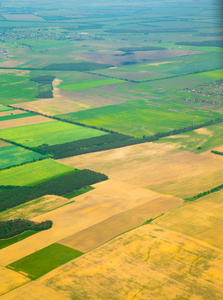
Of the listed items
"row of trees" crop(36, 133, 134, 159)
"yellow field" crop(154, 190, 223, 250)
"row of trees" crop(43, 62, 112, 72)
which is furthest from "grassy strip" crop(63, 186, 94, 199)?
"row of trees" crop(43, 62, 112, 72)

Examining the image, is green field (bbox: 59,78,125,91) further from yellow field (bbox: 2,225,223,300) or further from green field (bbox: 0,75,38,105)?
yellow field (bbox: 2,225,223,300)

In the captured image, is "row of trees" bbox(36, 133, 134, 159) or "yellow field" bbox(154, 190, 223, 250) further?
"row of trees" bbox(36, 133, 134, 159)

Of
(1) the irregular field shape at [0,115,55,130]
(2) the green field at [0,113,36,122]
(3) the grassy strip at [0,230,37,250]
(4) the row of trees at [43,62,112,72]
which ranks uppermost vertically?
(4) the row of trees at [43,62,112,72]

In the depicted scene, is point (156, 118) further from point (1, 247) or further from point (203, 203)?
point (1, 247)

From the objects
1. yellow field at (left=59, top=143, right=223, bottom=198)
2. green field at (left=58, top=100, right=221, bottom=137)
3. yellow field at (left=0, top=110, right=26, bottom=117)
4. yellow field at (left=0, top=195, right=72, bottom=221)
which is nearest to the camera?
yellow field at (left=0, top=195, right=72, bottom=221)

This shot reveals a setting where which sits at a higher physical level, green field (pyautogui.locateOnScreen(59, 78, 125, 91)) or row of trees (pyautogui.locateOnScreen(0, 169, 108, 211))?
green field (pyautogui.locateOnScreen(59, 78, 125, 91))

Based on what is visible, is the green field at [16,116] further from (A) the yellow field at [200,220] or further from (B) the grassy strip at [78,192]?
(A) the yellow field at [200,220]
